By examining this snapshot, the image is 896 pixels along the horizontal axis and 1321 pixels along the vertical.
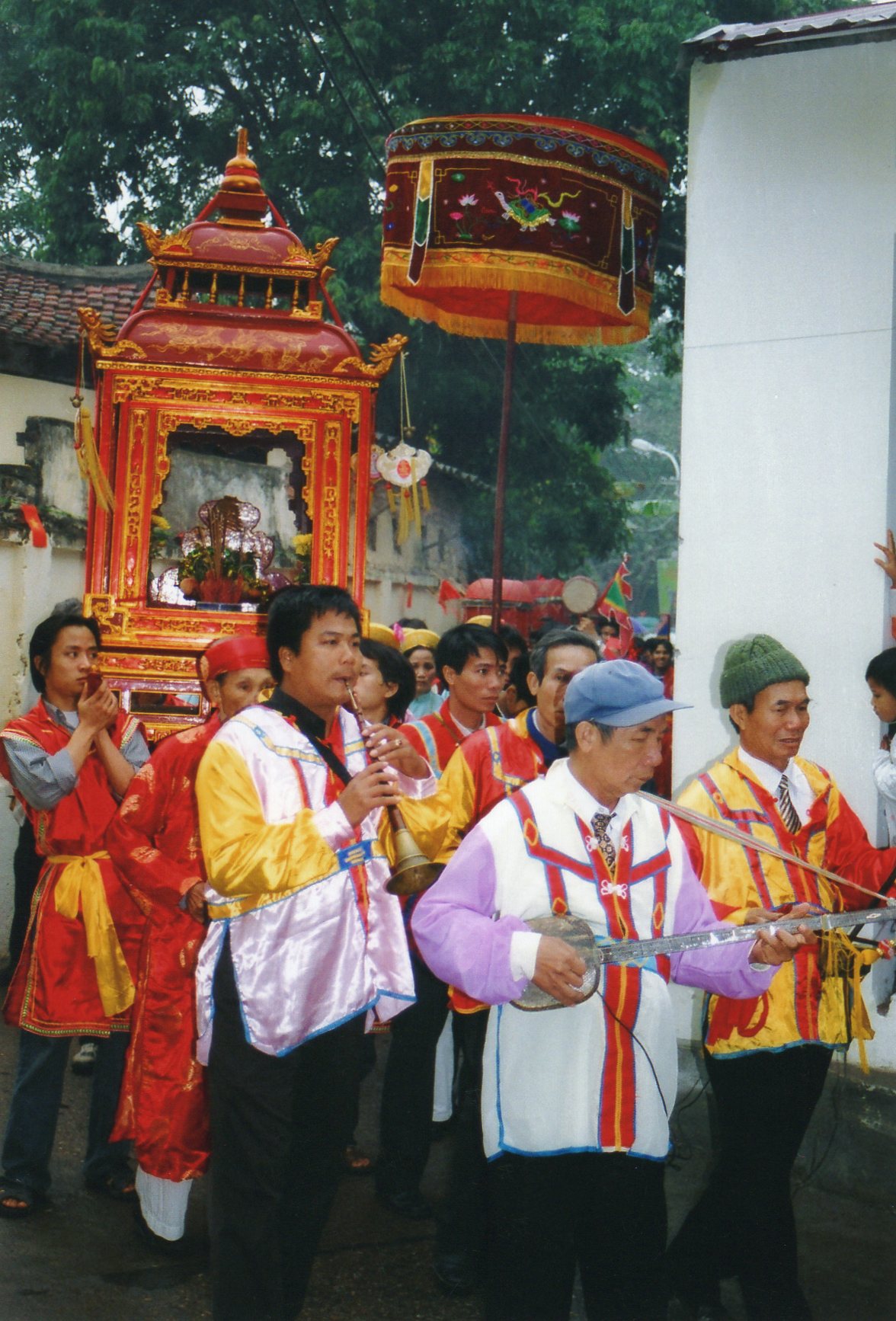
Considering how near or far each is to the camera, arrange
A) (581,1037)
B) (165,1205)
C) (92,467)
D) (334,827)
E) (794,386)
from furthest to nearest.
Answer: (92,467), (794,386), (165,1205), (334,827), (581,1037)

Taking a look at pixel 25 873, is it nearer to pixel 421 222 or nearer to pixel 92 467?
pixel 92 467

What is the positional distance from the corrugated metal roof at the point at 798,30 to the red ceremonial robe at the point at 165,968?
294 centimetres

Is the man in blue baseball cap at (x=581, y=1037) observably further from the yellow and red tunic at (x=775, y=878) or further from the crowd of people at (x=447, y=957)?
the yellow and red tunic at (x=775, y=878)

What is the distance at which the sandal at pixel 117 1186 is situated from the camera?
14.0 feet

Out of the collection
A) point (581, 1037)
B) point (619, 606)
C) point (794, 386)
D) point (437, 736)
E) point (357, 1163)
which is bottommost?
point (357, 1163)

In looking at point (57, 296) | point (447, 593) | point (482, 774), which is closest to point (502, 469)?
point (482, 774)

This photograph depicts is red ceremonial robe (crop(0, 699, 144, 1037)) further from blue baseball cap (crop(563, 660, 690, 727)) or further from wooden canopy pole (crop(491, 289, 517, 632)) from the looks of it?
wooden canopy pole (crop(491, 289, 517, 632))

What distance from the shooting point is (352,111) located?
14602mm

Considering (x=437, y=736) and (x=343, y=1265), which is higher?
(x=437, y=736)

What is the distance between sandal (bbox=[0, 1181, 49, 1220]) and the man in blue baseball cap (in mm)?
1921

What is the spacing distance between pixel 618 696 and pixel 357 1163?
2.62 metres

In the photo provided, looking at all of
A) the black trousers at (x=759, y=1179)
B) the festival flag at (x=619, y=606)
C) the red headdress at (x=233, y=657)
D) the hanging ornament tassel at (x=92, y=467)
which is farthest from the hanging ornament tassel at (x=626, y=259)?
the festival flag at (x=619, y=606)

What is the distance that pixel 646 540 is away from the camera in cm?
4206

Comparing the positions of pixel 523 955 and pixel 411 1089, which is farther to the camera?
pixel 411 1089
